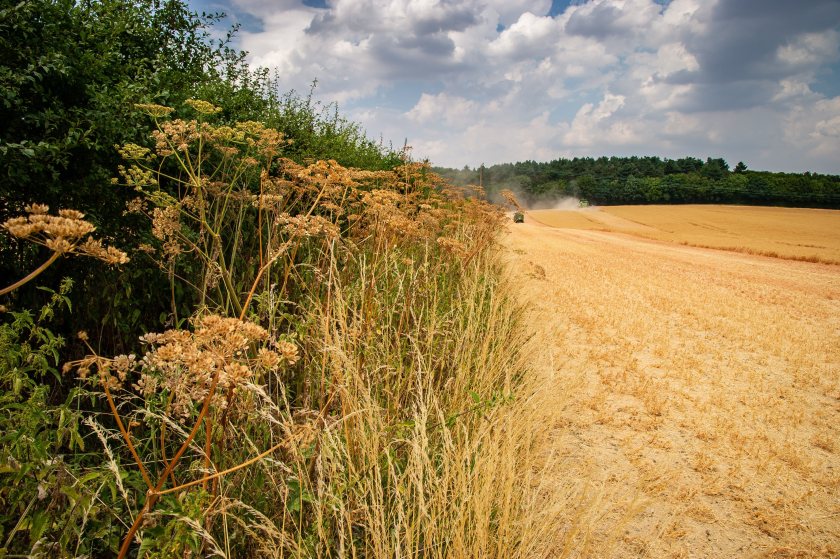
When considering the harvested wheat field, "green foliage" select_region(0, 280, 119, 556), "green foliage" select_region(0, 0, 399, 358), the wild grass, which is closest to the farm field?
the harvested wheat field

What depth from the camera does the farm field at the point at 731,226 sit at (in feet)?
97.7

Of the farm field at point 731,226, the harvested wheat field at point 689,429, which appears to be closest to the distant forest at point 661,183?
the farm field at point 731,226

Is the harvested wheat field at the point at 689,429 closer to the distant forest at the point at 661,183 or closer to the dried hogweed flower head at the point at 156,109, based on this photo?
the dried hogweed flower head at the point at 156,109

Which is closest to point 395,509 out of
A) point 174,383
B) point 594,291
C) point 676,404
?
point 174,383

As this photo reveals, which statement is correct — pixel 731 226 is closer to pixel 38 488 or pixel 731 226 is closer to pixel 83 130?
pixel 83 130

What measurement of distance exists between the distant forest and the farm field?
5213 millimetres

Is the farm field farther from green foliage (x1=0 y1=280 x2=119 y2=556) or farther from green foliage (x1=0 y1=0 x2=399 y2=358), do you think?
green foliage (x1=0 y1=280 x2=119 y2=556)

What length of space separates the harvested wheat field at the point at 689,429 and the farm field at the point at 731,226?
2503cm

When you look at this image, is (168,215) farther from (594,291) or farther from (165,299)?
(594,291)

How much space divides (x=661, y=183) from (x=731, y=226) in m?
33.7

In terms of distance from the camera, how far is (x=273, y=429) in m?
2.62

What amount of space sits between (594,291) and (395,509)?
9.08 metres

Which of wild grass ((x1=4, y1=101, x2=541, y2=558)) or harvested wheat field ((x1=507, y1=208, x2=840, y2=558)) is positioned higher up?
wild grass ((x1=4, y1=101, x2=541, y2=558))

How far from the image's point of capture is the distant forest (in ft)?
203
